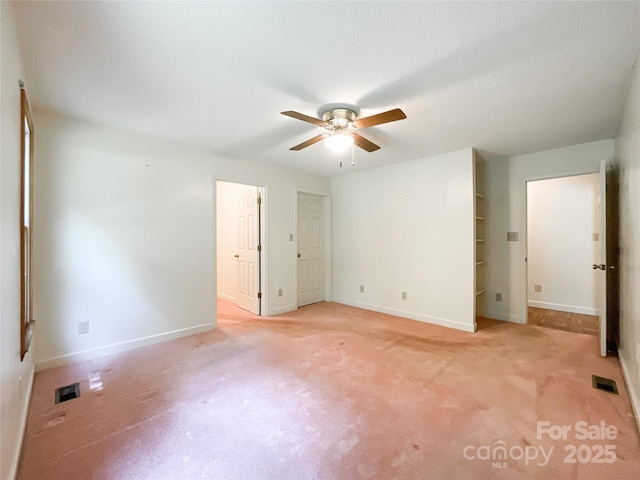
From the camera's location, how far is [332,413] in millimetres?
1904

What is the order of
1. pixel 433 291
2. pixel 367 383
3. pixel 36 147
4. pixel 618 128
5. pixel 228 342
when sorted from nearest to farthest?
pixel 367 383
pixel 36 147
pixel 618 128
pixel 228 342
pixel 433 291

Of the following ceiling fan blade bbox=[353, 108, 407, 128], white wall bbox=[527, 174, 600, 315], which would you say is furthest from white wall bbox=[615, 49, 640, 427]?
white wall bbox=[527, 174, 600, 315]

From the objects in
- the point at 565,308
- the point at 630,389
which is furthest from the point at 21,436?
the point at 565,308

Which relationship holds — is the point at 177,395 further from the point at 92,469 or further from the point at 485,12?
the point at 485,12

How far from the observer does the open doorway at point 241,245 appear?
4352 mm

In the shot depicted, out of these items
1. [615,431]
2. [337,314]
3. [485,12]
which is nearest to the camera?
[485,12]

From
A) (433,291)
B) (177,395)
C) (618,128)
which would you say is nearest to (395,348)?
(433,291)

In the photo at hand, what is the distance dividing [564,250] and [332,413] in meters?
4.79

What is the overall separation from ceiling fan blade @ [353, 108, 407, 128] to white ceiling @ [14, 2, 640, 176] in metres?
0.20

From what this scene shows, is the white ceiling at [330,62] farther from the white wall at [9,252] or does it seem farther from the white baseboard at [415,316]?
the white baseboard at [415,316]

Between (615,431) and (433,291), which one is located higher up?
(433,291)

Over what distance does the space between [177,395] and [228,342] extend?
A: 3.56ft

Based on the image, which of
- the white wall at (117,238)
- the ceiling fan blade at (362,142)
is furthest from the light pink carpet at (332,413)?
the ceiling fan blade at (362,142)

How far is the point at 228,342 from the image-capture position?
3229 mm
